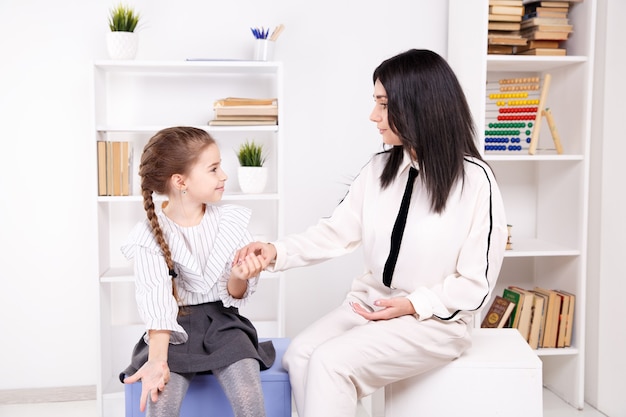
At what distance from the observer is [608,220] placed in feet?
9.77

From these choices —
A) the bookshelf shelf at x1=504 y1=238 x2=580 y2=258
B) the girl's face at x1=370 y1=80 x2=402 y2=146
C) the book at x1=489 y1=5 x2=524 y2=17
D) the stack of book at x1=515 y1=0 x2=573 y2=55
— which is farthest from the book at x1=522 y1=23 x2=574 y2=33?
the girl's face at x1=370 y1=80 x2=402 y2=146

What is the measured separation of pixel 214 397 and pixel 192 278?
327mm

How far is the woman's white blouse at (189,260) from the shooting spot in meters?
1.98

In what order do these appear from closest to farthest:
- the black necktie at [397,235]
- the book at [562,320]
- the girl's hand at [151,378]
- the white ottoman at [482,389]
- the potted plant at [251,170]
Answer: the girl's hand at [151,378]
the white ottoman at [482,389]
the black necktie at [397,235]
the potted plant at [251,170]
the book at [562,320]

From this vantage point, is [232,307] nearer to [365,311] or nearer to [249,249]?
[249,249]

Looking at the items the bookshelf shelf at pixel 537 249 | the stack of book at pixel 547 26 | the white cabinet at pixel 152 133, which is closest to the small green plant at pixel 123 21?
the white cabinet at pixel 152 133

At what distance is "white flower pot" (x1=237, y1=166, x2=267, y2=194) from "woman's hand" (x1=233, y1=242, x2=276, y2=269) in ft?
2.58

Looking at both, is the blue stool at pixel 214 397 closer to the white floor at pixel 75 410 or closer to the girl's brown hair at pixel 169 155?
the girl's brown hair at pixel 169 155

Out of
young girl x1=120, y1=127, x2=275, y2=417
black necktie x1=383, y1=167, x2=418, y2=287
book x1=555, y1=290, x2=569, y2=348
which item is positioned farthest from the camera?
book x1=555, y1=290, x2=569, y2=348

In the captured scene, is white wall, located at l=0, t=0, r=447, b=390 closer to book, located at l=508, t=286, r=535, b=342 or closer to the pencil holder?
the pencil holder

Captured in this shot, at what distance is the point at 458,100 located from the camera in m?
2.14

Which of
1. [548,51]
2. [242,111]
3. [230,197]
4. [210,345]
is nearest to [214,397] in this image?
[210,345]

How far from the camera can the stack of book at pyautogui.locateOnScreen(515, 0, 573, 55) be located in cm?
302

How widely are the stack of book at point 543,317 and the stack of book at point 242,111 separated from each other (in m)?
1.28
